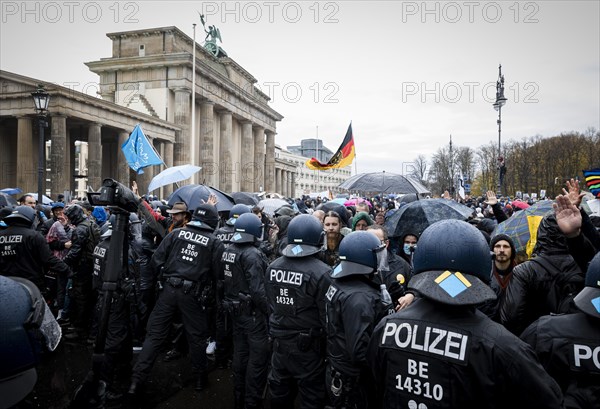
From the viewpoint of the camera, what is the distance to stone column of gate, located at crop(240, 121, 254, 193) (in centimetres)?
5641

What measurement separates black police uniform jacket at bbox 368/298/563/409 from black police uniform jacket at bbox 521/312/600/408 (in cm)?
56

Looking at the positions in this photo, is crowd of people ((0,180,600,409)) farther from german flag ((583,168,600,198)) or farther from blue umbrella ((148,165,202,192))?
blue umbrella ((148,165,202,192))

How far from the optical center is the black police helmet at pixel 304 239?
4141 mm

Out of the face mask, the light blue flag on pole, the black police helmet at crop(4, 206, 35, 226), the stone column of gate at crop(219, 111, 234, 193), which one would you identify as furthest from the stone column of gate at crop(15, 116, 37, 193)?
the face mask

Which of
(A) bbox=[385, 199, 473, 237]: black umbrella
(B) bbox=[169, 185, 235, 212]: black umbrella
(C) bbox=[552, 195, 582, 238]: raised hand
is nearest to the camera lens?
(C) bbox=[552, 195, 582, 238]: raised hand

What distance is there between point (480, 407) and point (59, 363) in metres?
6.66

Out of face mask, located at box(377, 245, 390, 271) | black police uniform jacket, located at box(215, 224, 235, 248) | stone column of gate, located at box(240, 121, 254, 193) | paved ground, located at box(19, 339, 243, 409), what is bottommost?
paved ground, located at box(19, 339, 243, 409)

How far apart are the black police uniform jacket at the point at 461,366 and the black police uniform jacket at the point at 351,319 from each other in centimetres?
100

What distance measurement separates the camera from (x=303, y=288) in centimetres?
395

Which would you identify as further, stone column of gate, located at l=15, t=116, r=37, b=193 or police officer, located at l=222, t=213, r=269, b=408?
stone column of gate, located at l=15, t=116, r=37, b=193

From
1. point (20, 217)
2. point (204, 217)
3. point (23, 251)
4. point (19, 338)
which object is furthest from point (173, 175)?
point (19, 338)

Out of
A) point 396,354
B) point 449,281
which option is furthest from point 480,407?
point 449,281

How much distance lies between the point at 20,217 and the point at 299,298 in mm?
4867

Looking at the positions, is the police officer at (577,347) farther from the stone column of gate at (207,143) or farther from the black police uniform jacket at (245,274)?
the stone column of gate at (207,143)
